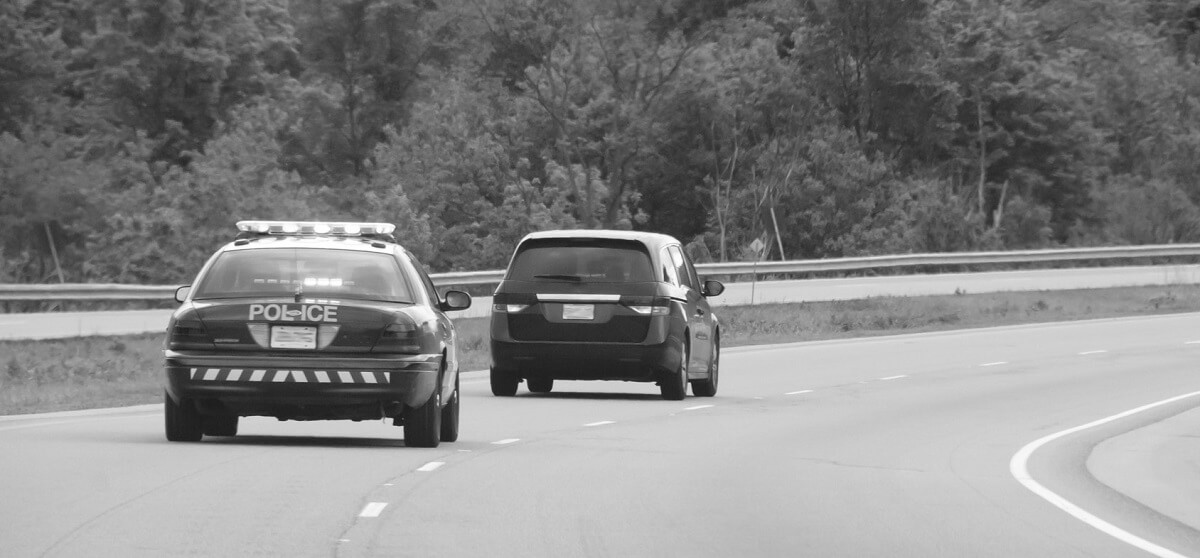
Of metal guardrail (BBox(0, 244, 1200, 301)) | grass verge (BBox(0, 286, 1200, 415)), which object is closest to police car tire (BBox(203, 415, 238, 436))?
grass verge (BBox(0, 286, 1200, 415))

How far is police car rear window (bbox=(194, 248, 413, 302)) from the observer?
14.7m

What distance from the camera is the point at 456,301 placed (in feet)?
54.6

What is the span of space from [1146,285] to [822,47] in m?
21.3

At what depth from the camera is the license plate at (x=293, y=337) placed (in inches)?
572

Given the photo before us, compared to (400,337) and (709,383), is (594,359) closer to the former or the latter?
(709,383)

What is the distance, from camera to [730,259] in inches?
2616

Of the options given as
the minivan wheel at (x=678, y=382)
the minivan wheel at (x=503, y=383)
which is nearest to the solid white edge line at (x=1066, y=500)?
the minivan wheel at (x=678, y=382)

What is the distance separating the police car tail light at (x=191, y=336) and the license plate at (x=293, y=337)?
442mm

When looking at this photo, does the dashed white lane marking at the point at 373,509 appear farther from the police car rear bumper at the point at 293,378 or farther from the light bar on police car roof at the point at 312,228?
the light bar on police car roof at the point at 312,228

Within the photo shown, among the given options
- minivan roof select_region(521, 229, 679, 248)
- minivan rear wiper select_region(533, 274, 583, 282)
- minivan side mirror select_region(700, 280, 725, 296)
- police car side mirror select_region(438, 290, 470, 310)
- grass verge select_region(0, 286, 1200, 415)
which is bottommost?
grass verge select_region(0, 286, 1200, 415)

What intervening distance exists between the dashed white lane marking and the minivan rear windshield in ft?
31.9

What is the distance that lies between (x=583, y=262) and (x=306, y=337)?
23.0 ft

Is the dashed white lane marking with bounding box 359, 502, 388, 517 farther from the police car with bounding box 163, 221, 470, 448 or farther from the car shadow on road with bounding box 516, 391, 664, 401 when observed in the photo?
the car shadow on road with bounding box 516, 391, 664, 401

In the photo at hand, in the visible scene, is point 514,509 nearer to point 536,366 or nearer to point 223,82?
point 536,366
